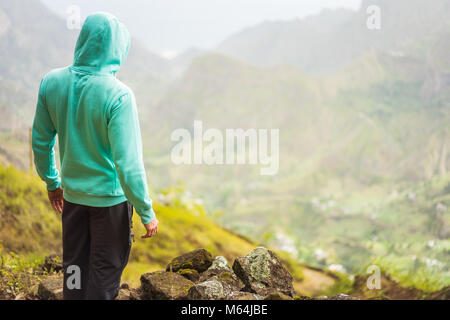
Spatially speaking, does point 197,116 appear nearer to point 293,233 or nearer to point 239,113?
point 239,113

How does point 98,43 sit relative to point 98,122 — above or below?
above

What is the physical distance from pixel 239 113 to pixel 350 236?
14.8 feet

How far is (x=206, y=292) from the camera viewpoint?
1.45 metres

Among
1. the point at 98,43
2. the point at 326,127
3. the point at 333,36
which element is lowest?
the point at 326,127

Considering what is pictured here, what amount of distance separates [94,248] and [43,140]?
46 centimetres

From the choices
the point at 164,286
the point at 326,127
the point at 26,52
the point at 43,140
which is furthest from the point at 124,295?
the point at 326,127

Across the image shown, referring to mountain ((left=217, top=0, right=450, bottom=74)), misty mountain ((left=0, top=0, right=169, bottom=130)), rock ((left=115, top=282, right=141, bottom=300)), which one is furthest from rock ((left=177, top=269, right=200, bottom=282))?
mountain ((left=217, top=0, right=450, bottom=74))

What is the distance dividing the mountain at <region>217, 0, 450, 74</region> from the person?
711cm

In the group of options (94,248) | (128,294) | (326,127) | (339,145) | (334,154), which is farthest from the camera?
(326,127)

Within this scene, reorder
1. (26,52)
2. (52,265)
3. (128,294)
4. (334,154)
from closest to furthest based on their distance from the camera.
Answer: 1. (128,294)
2. (52,265)
3. (26,52)
4. (334,154)

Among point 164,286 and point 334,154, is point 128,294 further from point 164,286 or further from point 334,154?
point 334,154

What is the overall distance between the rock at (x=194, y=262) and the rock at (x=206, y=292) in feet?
1.23
